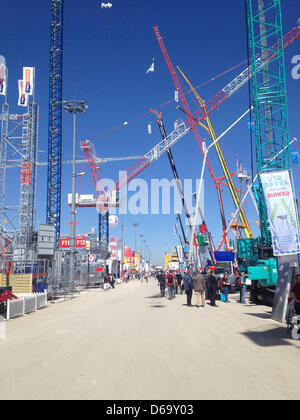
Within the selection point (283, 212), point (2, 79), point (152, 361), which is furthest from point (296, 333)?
point (2, 79)

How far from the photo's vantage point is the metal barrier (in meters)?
12.8

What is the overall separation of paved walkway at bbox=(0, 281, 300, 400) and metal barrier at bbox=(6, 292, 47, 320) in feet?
6.06

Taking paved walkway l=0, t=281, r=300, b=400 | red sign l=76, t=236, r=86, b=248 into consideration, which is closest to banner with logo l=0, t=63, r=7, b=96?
red sign l=76, t=236, r=86, b=248

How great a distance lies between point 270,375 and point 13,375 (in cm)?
415

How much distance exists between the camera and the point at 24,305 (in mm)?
14156

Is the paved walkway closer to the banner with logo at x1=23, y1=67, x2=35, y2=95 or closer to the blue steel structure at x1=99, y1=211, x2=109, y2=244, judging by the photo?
the banner with logo at x1=23, y1=67, x2=35, y2=95

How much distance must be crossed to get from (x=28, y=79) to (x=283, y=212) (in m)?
30.7

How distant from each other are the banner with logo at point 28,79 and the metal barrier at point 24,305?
25.0 m

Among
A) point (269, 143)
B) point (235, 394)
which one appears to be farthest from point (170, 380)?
point (269, 143)

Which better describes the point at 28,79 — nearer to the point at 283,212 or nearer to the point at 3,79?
the point at 3,79

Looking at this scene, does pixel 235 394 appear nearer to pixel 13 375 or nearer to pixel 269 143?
pixel 13 375

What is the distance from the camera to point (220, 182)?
47594 millimetres

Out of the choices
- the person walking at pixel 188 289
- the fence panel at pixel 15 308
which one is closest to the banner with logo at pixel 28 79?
the fence panel at pixel 15 308

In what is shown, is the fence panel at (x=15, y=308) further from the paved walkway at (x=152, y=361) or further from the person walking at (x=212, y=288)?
the person walking at (x=212, y=288)
